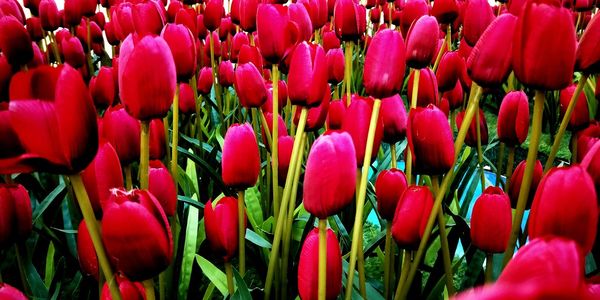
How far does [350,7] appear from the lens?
74 centimetres

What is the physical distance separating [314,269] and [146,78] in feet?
0.65

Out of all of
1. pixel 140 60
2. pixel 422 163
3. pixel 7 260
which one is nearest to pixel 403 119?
pixel 422 163

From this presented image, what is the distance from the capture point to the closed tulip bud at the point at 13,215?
424mm

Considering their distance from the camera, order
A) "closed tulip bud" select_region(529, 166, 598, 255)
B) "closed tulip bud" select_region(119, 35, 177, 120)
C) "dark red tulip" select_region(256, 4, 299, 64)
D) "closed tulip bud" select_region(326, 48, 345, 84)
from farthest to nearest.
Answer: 1. "closed tulip bud" select_region(326, 48, 345, 84)
2. "dark red tulip" select_region(256, 4, 299, 64)
3. "closed tulip bud" select_region(119, 35, 177, 120)
4. "closed tulip bud" select_region(529, 166, 598, 255)

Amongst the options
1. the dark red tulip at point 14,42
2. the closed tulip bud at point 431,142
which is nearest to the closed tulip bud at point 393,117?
the closed tulip bud at point 431,142

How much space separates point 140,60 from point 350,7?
1.44ft

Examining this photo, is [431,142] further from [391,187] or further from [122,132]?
[122,132]

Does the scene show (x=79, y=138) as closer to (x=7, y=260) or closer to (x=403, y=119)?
(x=403, y=119)

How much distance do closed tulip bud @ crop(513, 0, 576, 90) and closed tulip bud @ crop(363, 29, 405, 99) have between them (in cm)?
13

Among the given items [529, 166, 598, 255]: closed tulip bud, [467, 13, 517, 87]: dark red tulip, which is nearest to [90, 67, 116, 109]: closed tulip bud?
[467, 13, 517, 87]: dark red tulip

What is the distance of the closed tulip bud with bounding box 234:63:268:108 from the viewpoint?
64 cm

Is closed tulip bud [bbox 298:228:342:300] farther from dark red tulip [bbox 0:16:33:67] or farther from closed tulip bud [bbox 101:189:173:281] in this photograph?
dark red tulip [bbox 0:16:33:67]

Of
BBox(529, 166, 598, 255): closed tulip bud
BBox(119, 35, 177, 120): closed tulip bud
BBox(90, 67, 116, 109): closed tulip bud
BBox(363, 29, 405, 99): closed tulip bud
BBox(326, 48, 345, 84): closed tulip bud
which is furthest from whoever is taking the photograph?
BBox(326, 48, 345, 84): closed tulip bud

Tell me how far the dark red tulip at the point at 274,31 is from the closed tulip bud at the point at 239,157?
0.12 meters
